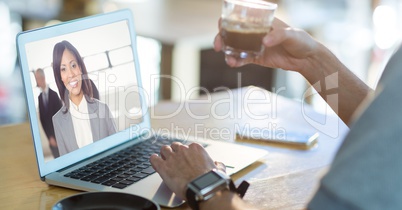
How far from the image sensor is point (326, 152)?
1.52 m

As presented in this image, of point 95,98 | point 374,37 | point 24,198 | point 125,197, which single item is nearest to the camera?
point 125,197

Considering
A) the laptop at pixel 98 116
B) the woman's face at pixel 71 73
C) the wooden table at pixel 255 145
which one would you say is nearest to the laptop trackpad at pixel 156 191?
the laptop at pixel 98 116

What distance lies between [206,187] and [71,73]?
1.30ft

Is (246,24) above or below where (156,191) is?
above

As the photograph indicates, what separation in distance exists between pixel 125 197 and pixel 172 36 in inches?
86.8

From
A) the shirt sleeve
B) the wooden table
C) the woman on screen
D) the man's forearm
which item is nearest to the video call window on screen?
the woman on screen

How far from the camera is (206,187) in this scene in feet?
3.47

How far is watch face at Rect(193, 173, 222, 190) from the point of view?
107cm

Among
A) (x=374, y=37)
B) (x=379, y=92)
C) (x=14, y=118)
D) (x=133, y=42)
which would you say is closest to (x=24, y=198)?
(x=133, y=42)

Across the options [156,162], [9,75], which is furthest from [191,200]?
[9,75]

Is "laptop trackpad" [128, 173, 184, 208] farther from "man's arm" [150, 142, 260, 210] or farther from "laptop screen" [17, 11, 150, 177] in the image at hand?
"laptop screen" [17, 11, 150, 177]

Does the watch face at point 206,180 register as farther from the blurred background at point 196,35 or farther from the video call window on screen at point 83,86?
the blurred background at point 196,35

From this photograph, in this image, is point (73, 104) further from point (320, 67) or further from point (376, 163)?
point (376, 163)

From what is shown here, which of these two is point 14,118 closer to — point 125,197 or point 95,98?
point 95,98
